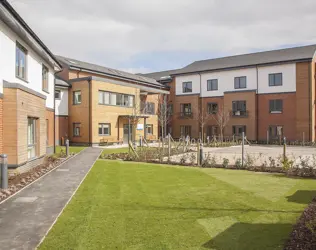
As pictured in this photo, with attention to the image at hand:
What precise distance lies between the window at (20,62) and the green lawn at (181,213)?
636 centimetres

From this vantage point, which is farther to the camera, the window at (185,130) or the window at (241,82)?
the window at (185,130)

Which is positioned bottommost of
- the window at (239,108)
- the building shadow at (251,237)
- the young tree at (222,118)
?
the building shadow at (251,237)

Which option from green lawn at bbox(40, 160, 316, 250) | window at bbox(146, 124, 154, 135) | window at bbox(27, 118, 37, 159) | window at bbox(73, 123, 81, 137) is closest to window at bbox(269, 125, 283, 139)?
window at bbox(146, 124, 154, 135)

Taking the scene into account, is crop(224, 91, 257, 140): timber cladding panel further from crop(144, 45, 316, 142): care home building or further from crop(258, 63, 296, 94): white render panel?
crop(258, 63, 296, 94): white render panel

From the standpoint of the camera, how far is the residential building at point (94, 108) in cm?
2938

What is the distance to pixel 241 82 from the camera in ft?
127

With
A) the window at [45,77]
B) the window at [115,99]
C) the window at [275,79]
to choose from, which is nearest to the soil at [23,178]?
the window at [45,77]

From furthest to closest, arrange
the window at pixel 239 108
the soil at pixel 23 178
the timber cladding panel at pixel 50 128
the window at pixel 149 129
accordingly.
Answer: the window at pixel 239 108 < the window at pixel 149 129 < the timber cladding panel at pixel 50 128 < the soil at pixel 23 178

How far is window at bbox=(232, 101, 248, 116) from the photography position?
38269mm

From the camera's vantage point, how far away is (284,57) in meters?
35.8

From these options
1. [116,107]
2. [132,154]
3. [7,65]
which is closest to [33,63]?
[7,65]

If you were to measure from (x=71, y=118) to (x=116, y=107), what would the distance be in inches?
182

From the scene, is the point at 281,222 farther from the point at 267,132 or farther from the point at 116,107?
the point at 267,132

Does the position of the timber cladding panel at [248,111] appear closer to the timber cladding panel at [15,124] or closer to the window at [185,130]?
the window at [185,130]
